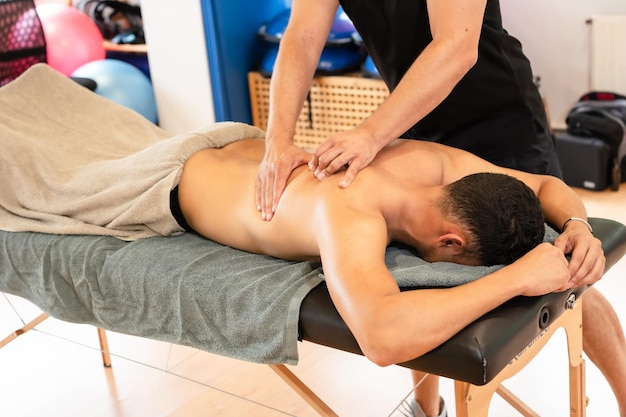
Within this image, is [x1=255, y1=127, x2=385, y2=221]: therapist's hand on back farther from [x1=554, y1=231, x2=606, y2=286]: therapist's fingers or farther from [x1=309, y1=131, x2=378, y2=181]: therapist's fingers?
[x1=554, y1=231, x2=606, y2=286]: therapist's fingers

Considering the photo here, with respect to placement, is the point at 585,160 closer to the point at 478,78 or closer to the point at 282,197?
the point at 478,78

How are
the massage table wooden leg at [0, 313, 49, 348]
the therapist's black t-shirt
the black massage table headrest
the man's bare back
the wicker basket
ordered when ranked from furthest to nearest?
1. the wicker basket
2. the massage table wooden leg at [0, 313, 49, 348]
3. the therapist's black t-shirt
4. the man's bare back
5. the black massage table headrest

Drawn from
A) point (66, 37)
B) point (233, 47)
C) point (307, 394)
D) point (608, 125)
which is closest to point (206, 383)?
point (307, 394)

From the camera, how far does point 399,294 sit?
4.49 feet

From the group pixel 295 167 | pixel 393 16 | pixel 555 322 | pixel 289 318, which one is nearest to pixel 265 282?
pixel 289 318

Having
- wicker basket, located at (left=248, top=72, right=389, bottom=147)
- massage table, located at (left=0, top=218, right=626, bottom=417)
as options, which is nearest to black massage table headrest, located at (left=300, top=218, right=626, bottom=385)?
massage table, located at (left=0, top=218, right=626, bottom=417)

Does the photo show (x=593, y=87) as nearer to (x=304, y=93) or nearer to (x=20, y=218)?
(x=304, y=93)

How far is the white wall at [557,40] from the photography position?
4.20 m

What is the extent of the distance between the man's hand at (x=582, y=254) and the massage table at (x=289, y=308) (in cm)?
4

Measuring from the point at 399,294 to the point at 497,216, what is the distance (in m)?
0.26

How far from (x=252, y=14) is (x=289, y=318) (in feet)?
11.3

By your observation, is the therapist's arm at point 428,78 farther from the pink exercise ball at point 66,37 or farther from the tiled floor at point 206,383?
the pink exercise ball at point 66,37

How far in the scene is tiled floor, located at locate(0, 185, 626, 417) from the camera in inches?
92.4

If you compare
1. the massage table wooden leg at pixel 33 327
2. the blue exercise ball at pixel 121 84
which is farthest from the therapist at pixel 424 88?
the blue exercise ball at pixel 121 84
